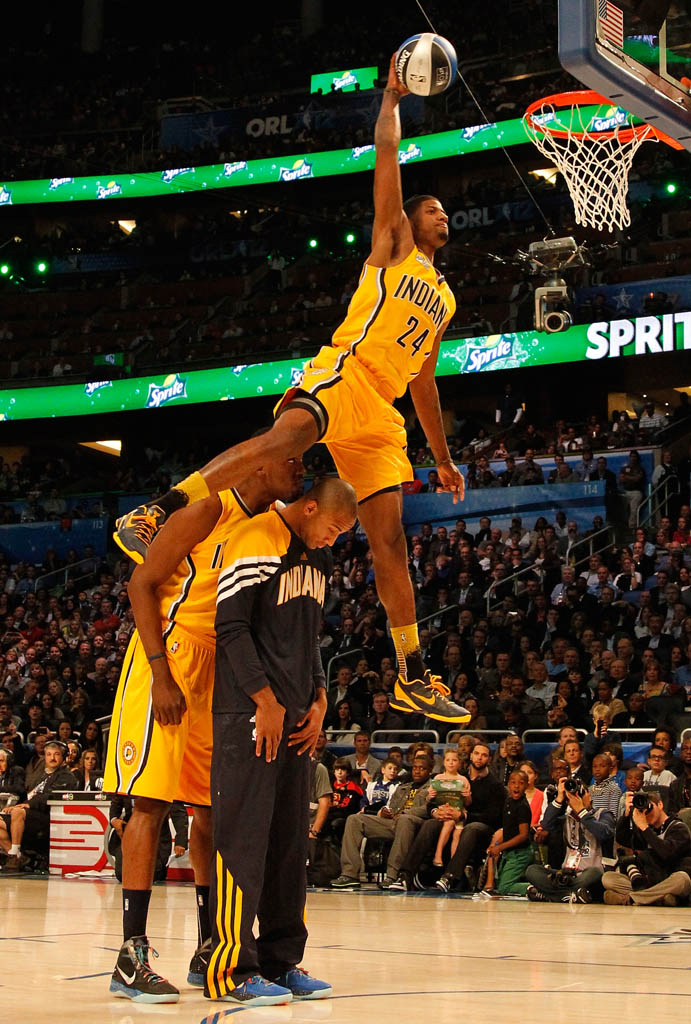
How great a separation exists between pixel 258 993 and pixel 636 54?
5489 millimetres

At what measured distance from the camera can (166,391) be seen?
95.3ft

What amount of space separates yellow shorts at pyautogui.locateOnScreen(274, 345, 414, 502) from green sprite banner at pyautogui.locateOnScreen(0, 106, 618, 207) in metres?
24.3

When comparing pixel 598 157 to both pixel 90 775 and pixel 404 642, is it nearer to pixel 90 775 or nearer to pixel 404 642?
pixel 404 642

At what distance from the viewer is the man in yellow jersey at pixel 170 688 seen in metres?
5.33

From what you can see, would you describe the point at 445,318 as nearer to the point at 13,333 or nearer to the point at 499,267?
the point at 499,267

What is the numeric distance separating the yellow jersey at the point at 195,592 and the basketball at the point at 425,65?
223 centimetres

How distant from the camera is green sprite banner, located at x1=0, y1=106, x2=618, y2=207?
29.4 meters

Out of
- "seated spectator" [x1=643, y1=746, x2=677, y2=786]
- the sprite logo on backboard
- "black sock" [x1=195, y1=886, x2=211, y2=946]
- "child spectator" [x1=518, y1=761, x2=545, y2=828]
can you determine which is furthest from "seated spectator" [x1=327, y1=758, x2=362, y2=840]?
the sprite logo on backboard

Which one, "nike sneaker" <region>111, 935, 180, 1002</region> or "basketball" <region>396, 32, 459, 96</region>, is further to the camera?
"basketball" <region>396, 32, 459, 96</region>

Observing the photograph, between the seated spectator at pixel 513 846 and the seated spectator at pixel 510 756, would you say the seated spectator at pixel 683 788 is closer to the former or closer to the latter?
the seated spectator at pixel 513 846

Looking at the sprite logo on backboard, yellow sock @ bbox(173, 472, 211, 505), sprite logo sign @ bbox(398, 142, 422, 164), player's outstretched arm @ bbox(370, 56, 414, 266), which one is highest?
sprite logo sign @ bbox(398, 142, 422, 164)

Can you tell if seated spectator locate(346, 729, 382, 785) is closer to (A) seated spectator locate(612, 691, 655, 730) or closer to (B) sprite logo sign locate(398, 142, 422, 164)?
(A) seated spectator locate(612, 691, 655, 730)

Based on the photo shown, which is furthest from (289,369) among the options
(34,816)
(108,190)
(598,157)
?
(598,157)

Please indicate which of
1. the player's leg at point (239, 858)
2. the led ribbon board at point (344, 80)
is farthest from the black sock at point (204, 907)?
the led ribbon board at point (344, 80)
